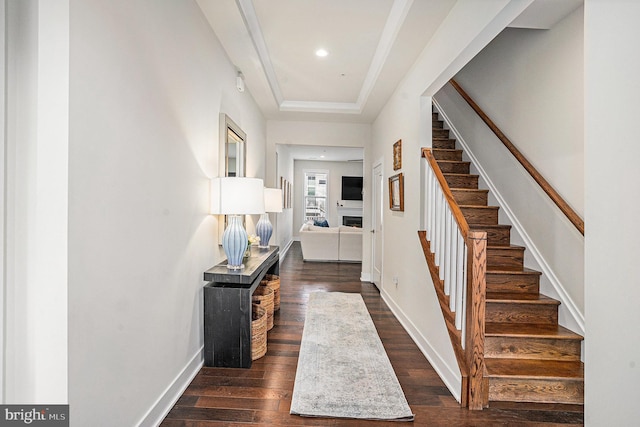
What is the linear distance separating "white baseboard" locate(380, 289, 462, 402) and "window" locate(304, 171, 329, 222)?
24.2 feet

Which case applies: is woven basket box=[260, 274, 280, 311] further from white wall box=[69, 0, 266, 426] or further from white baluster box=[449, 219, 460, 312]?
white baluster box=[449, 219, 460, 312]

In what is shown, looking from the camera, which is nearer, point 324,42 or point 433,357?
point 433,357

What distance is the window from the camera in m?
11.1

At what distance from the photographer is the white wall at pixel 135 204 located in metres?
1.24

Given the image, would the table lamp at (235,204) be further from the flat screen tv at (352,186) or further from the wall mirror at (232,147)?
the flat screen tv at (352,186)

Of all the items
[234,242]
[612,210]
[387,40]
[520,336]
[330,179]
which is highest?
[387,40]

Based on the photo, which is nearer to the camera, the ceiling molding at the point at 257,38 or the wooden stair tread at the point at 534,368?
the wooden stair tread at the point at 534,368

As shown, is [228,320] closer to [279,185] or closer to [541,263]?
[541,263]

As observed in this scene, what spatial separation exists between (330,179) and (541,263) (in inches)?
338

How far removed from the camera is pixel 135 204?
159cm

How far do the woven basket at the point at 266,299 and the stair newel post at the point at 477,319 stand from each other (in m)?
1.68

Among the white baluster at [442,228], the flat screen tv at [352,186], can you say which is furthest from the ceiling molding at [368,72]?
the flat screen tv at [352,186]

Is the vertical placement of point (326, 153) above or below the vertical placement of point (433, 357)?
above

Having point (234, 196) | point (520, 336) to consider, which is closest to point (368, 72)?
point (234, 196)
